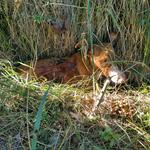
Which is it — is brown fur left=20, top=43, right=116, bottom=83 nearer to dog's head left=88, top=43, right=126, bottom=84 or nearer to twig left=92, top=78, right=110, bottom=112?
dog's head left=88, top=43, right=126, bottom=84

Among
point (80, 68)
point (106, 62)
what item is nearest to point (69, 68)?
point (80, 68)

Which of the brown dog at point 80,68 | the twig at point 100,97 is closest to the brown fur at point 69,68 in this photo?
the brown dog at point 80,68

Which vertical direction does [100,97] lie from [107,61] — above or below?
below

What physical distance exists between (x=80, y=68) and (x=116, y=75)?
0.70ft

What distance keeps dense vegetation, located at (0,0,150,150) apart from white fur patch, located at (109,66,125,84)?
5cm

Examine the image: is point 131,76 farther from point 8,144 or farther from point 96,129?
point 8,144

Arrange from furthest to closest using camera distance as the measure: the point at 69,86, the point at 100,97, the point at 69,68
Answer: the point at 69,68 < the point at 69,86 < the point at 100,97

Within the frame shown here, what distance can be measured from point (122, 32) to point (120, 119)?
1.65 ft

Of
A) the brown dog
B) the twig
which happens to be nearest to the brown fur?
the brown dog

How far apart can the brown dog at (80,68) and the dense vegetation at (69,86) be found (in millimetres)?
58

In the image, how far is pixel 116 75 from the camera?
2035 mm

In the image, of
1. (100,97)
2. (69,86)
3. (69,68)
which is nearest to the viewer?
(100,97)

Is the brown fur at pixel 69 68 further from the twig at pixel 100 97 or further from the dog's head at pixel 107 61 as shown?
the twig at pixel 100 97

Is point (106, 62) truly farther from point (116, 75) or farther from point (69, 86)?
point (69, 86)
